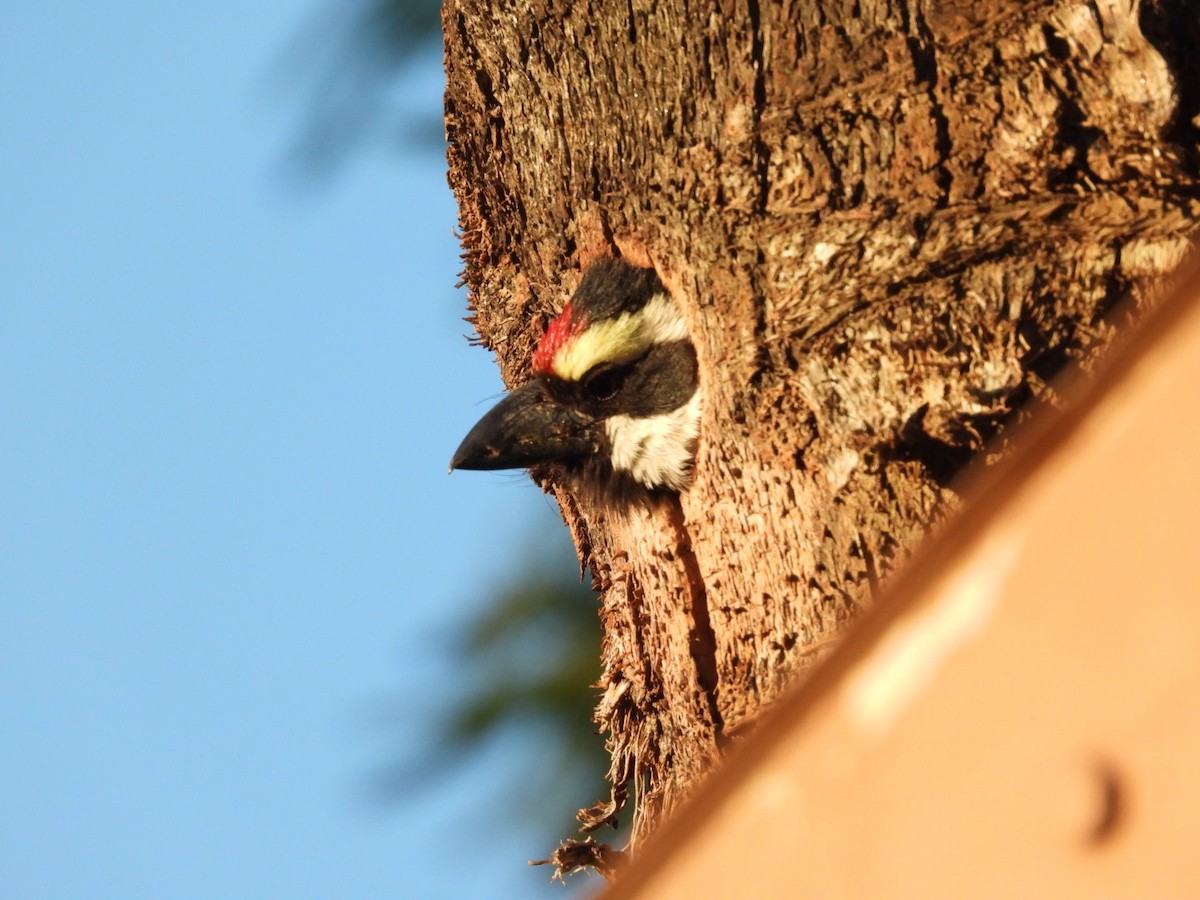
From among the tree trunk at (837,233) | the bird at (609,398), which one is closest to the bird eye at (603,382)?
the bird at (609,398)

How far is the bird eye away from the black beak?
0.06m

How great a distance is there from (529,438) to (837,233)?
30.5 inches

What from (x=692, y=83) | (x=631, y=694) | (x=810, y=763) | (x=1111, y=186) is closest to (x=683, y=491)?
(x=631, y=694)

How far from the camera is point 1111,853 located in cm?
71

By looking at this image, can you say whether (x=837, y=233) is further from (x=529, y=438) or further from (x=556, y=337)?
(x=529, y=438)

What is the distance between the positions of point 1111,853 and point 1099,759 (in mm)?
47

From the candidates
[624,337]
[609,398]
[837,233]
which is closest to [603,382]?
[609,398]

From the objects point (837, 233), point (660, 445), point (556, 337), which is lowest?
point (660, 445)

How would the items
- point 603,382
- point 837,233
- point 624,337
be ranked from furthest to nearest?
point 603,382 < point 624,337 < point 837,233

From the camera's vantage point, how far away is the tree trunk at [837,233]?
1.82m

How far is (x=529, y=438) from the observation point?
2.50 m

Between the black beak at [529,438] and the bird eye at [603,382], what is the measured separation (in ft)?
0.18

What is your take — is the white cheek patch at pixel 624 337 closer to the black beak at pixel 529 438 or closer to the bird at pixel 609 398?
the bird at pixel 609 398

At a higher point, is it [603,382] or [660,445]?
[603,382]
